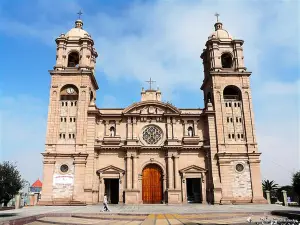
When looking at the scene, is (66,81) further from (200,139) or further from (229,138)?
(229,138)

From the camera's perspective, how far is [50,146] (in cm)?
3119

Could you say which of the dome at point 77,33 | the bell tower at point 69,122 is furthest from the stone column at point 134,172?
the dome at point 77,33

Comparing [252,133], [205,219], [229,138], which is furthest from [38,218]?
[252,133]

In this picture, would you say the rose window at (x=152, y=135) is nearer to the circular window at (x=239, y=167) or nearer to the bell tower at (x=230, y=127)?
the bell tower at (x=230, y=127)

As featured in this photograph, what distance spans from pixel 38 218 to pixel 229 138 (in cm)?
2342

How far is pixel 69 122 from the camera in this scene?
3250cm

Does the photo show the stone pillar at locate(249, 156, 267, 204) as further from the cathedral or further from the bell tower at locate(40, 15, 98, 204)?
the bell tower at locate(40, 15, 98, 204)

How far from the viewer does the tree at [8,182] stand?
115ft

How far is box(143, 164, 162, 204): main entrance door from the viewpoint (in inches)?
1258

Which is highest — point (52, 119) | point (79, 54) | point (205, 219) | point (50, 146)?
point (79, 54)

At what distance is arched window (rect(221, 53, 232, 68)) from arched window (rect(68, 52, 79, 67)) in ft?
65.7

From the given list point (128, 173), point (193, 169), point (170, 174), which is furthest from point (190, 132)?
point (128, 173)

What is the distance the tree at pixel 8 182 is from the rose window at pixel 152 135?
18357 millimetres

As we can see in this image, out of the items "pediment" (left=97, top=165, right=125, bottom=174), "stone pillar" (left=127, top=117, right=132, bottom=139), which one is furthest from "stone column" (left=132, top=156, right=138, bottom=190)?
"stone pillar" (left=127, top=117, right=132, bottom=139)
